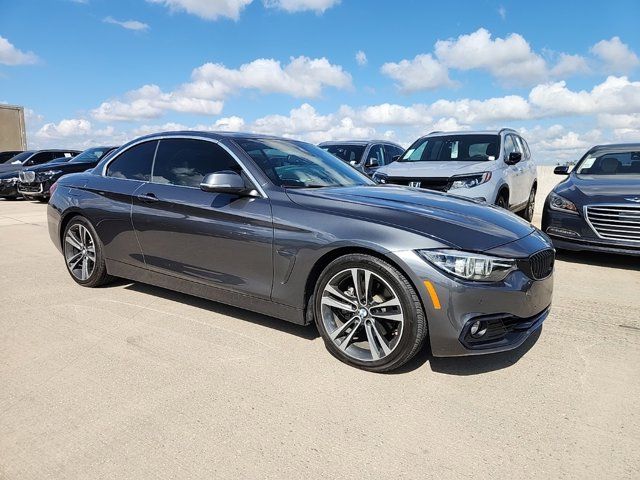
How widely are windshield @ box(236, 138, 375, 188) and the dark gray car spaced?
2cm

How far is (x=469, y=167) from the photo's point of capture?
23.5 ft

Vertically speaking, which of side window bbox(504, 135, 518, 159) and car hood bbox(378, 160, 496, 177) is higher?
side window bbox(504, 135, 518, 159)

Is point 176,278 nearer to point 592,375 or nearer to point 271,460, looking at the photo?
point 271,460

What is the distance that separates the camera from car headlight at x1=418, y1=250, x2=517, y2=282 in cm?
278

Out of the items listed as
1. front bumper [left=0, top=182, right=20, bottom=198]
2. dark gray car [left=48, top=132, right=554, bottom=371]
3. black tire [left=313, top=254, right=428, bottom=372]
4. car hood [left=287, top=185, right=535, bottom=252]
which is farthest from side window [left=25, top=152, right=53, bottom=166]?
black tire [left=313, top=254, right=428, bottom=372]

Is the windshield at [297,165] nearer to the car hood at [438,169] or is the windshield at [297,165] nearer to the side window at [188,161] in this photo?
the side window at [188,161]

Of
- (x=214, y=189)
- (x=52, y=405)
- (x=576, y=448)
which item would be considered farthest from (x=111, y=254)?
(x=576, y=448)

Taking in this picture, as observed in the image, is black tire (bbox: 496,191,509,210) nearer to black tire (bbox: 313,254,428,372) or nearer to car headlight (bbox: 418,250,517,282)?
car headlight (bbox: 418,250,517,282)

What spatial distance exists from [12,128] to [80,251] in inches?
1214

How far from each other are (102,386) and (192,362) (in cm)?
54

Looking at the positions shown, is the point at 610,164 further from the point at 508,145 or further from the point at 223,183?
the point at 223,183

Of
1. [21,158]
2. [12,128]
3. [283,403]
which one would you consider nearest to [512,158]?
[283,403]

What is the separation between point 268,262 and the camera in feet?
11.1

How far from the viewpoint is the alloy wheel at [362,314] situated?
2.97 m
